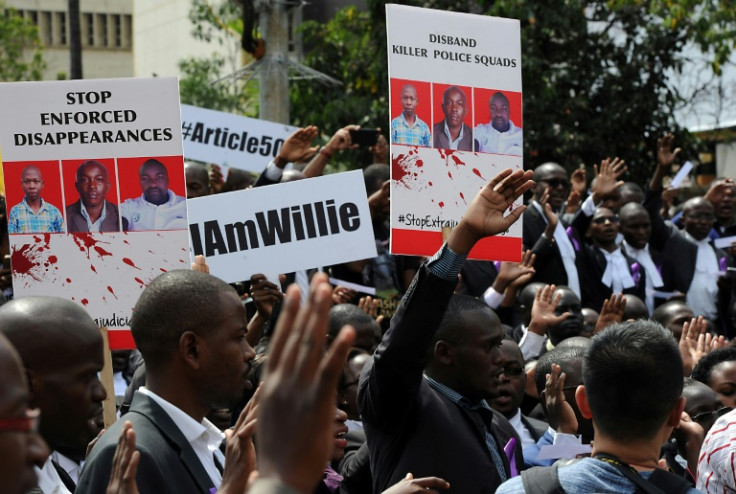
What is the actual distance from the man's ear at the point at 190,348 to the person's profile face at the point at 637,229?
7.04 m

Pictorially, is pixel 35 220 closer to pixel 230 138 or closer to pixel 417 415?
pixel 417 415

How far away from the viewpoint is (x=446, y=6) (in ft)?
55.7

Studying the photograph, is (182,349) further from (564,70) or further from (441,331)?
(564,70)

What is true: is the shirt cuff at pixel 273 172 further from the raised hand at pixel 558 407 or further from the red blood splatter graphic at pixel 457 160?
the raised hand at pixel 558 407

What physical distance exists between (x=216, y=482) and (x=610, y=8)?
548 inches

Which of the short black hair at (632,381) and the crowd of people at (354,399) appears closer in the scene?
the crowd of people at (354,399)

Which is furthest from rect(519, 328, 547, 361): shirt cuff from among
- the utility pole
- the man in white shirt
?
the utility pole

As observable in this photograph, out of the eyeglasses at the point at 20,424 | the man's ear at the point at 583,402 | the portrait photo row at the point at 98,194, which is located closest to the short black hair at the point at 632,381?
the man's ear at the point at 583,402

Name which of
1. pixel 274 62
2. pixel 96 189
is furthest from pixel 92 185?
pixel 274 62

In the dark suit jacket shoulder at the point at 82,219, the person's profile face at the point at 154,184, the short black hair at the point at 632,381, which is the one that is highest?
the person's profile face at the point at 154,184

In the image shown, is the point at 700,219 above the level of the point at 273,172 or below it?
below

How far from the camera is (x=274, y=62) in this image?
13.4 m

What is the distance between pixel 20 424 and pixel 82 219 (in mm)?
3334

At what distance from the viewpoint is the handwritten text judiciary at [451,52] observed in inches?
234
